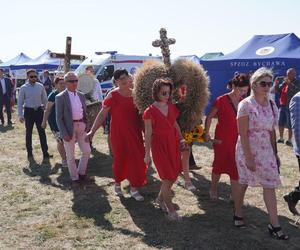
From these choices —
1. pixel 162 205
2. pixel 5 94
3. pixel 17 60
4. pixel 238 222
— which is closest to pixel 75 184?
pixel 162 205

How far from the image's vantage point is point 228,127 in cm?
557

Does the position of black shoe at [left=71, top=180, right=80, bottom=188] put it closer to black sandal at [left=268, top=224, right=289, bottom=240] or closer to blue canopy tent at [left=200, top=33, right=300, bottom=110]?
black sandal at [left=268, top=224, right=289, bottom=240]

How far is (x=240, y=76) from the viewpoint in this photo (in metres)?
5.35

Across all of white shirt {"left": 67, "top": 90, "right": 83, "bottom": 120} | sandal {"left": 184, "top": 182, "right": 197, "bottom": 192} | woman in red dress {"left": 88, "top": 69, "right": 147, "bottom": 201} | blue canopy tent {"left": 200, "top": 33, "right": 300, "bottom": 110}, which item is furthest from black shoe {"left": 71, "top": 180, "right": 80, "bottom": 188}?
blue canopy tent {"left": 200, "top": 33, "right": 300, "bottom": 110}

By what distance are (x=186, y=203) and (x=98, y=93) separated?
4626 mm

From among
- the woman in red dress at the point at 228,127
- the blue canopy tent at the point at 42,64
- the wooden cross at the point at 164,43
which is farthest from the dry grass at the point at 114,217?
the blue canopy tent at the point at 42,64

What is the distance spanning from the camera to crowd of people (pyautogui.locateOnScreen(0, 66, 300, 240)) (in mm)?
4574

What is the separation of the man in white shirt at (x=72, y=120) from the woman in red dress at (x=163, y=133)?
6.69ft

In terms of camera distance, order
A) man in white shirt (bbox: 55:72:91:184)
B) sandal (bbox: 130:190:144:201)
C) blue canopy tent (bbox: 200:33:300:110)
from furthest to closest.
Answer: blue canopy tent (bbox: 200:33:300:110), man in white shirt (bbox: 55:72:91:184), sandal (bbox: 130:190:144:201)

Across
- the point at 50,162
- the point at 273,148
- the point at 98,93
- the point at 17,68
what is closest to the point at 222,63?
the point at 98,93

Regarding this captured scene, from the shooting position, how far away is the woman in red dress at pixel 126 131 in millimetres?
6031

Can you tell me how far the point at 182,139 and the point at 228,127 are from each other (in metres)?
0.62

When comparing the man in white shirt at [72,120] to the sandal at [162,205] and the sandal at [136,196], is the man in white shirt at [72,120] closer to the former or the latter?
the sandal at [136,196]

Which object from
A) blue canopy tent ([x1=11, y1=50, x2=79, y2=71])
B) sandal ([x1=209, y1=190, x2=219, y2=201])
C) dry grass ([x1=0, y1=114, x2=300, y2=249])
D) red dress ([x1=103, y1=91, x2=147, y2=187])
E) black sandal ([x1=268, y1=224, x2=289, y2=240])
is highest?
blue canopy tent ([x1=11, y1=50, x2=79, y2=71])
